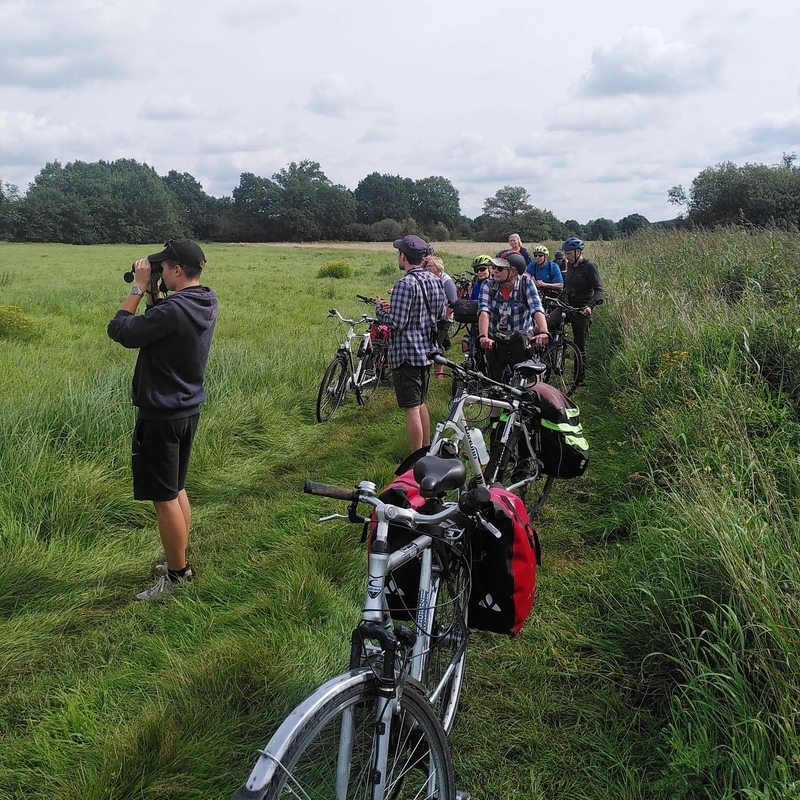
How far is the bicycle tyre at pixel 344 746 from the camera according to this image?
1441 mm

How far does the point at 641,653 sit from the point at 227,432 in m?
4.65

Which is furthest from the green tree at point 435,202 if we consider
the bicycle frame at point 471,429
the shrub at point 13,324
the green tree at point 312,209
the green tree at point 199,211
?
the bicycle frame at point 471,429

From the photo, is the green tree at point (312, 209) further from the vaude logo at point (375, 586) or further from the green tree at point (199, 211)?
the vaude logo at point (375, 586)

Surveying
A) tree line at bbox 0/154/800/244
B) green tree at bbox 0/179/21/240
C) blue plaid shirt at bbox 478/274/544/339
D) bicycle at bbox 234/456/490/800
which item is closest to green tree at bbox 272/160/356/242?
tree line at bbox 0/154/800/244

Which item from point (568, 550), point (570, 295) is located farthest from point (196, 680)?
point (570, 295)

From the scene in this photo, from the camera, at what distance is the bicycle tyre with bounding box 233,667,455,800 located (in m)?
1.44

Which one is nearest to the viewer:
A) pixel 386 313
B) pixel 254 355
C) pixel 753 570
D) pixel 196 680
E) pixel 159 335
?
pixel 753 570

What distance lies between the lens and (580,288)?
29.2ft

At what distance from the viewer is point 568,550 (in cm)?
421

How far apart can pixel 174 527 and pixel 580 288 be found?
22.7 ft

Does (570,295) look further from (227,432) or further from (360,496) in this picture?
(360,496)

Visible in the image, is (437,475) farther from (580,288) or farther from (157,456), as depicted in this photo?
(580,288)

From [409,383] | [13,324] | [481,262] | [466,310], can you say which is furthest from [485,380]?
[13,324]

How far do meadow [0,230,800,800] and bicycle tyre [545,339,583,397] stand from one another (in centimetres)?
103
